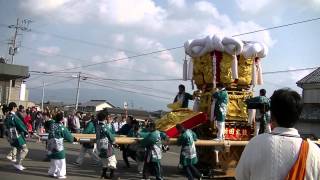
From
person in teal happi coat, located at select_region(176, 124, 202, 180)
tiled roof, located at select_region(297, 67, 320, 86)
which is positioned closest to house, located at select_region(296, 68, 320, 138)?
tiled roof, located at select_region(297, 67, 320, 86)

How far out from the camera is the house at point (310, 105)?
3400cm

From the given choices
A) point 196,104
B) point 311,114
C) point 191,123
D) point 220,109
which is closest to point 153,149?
point 191,123

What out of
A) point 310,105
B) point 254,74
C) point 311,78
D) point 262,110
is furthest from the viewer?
point 311,78

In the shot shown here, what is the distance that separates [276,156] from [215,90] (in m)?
10.6

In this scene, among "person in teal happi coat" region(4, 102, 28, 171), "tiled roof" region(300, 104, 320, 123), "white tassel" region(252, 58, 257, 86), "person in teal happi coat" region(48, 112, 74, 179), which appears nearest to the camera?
"person in teal happi coat" region(48, 112, 74, 179)

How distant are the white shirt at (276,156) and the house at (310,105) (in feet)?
102

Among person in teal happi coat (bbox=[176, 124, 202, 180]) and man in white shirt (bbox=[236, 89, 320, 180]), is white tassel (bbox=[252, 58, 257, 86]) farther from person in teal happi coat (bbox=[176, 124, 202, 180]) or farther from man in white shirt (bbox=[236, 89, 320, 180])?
man in white shirt (bbox=[236, 89, 320, 180])

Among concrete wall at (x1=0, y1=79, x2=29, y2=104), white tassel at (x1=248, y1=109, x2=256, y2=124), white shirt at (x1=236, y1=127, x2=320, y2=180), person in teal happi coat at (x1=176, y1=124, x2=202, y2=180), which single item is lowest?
person in teal happi coat at (x1=176, y1=124, x2=202, y2=180)

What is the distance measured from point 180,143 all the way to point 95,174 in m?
2.72

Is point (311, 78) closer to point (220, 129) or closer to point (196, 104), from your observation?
point (196, 104)

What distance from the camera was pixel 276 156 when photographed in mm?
3186

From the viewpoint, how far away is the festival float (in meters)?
13.7

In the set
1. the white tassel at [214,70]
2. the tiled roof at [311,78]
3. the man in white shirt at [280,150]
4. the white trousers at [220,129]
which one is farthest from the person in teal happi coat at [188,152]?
the tiled roof at [311,78]

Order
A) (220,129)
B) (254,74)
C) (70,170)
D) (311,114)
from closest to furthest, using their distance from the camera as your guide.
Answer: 1. (220,129)
2. (70,170)
3. (254,74)
4. (311,114)
